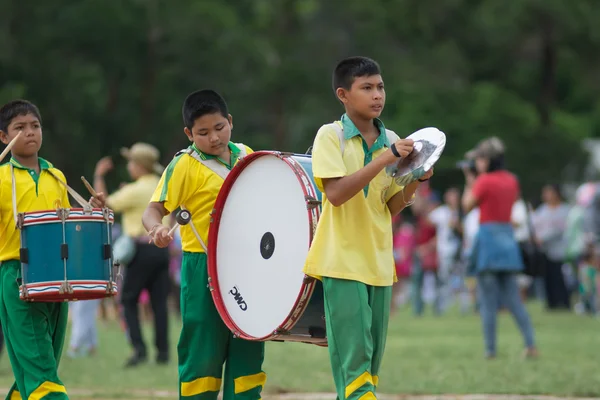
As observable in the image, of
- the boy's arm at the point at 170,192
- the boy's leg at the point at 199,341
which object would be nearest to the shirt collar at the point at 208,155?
the boy's arm at the point at 170,192

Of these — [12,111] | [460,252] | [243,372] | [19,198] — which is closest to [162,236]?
[243,372]

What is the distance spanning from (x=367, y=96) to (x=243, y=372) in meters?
1.74

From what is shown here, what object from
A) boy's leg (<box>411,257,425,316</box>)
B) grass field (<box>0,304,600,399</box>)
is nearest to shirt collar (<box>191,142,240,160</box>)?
grass field (<box>0,304,600,399</box>)

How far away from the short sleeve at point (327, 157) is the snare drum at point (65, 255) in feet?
5.23

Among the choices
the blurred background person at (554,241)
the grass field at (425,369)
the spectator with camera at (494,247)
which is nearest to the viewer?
the grass field at (425,369)

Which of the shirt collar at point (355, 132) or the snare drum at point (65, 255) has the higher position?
the shirt collar at point (355, 132)

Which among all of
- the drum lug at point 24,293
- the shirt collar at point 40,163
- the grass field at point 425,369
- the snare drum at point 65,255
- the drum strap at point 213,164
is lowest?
the grass field at point 425,369

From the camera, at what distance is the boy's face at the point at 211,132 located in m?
6.93

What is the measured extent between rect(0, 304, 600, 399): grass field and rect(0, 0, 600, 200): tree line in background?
1898 centimetres

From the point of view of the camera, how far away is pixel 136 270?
41.1 feet

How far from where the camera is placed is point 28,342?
690cm

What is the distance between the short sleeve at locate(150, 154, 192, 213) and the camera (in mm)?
6922

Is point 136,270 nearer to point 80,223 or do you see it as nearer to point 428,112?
point 80,223

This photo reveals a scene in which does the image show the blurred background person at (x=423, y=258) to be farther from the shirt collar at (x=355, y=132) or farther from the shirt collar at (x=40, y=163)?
the shirt collar at (x=355, y=132)
